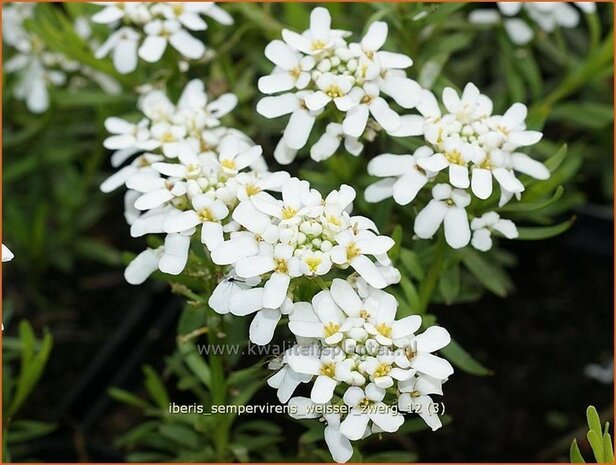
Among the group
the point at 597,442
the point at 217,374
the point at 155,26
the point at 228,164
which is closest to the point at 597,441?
the point at 597,442

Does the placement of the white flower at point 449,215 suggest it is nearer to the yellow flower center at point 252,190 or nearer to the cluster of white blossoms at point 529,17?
the yellow flower center at point 252,190

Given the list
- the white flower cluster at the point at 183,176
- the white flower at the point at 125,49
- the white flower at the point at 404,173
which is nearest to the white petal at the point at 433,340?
the white flower at the point at 404,173

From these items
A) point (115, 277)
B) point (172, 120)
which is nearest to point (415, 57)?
point (172, 120)

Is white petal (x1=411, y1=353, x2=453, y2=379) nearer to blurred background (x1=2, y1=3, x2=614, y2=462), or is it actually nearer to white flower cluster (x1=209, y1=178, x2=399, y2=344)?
white flower cluster (x1=209, y1=178, x2=399, y2=344)

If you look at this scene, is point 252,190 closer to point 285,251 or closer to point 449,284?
point 285,251

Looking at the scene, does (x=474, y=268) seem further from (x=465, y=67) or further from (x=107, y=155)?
(x=107, y=155)
